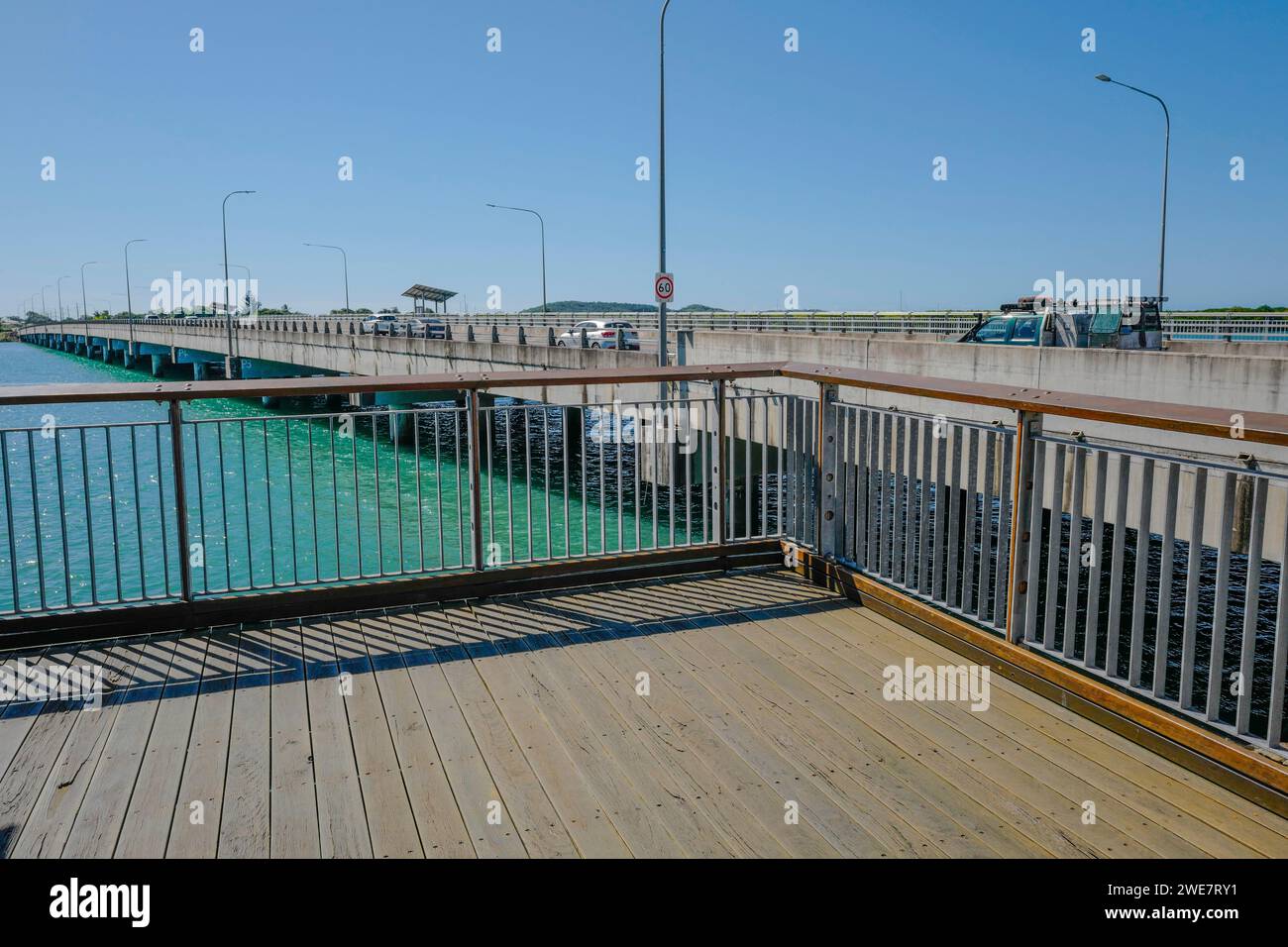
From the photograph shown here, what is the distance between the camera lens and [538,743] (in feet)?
13.6

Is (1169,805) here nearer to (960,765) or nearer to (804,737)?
(960,765)

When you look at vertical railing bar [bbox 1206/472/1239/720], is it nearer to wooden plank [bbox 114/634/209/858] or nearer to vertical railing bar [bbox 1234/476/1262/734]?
vertical railing bar [bbox 1234/476/1262/734]

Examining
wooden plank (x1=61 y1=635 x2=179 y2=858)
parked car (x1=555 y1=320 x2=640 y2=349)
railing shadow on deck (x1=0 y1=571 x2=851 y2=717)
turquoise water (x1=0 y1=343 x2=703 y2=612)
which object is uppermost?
parked car (x1=555 y1=320 x2=640 y2=349)

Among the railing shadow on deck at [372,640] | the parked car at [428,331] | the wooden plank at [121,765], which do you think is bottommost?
the wooden plank at [121,765]

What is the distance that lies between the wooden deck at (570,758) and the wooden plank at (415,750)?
0.05 feet

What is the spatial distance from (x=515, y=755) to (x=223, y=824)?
3.76ft

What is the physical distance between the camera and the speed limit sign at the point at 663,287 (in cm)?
2203

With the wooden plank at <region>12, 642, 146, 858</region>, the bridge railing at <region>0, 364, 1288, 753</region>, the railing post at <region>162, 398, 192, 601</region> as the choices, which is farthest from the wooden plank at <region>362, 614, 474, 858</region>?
the wooden plank at <region>12, 642, 146, 858</region>

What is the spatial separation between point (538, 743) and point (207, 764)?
1.40 meters

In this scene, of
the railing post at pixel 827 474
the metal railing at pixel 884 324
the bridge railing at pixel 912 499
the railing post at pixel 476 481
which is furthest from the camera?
the metal railing at pixel 884 324

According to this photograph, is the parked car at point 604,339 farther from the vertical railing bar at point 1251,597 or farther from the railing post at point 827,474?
the vertical railing bar at point 1251,597

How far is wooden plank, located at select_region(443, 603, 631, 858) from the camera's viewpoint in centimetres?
339

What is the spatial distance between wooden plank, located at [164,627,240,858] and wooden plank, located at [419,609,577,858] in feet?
3.05

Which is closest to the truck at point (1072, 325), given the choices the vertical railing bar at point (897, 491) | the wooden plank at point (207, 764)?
the vertical railing bar at point (897, 491)
